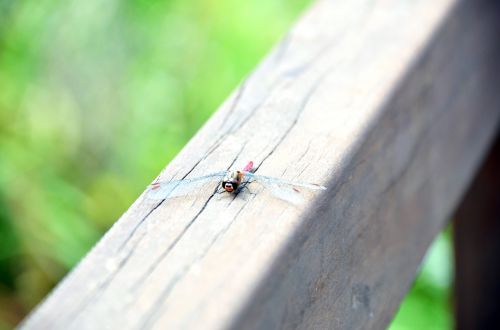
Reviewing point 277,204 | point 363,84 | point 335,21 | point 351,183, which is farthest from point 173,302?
point 335,21

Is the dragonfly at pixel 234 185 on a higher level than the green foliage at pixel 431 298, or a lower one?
lower

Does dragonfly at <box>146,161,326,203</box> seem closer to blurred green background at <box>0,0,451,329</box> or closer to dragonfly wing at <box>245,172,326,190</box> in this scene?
dragonfly wing at <box>245,172,326,190</box>

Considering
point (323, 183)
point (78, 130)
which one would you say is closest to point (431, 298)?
point (78, 130)

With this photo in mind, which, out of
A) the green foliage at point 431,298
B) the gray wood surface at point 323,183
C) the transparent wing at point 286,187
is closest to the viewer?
the gray wood surface at point 323,183

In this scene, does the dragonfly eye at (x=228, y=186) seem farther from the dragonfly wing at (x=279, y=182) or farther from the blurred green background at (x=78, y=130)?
the blurred green background at (x=78, y=130)

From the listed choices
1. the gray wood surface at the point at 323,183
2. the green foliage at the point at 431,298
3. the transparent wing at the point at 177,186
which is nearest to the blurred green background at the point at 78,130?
the green foliage at the point at 431,298

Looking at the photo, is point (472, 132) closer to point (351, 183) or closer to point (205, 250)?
point (351, 183)
